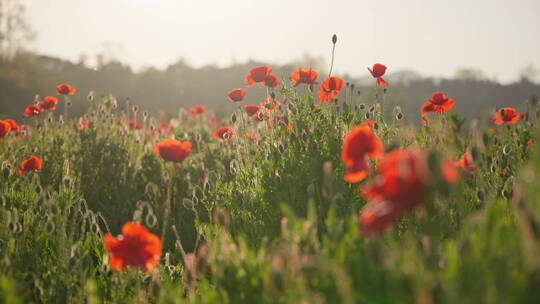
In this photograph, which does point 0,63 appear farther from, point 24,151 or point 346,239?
point 346,239

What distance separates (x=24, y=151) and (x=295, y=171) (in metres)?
3.25

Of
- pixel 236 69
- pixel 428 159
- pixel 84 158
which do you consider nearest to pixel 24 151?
pixel 84 158

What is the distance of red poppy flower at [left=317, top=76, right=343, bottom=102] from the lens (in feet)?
11.3

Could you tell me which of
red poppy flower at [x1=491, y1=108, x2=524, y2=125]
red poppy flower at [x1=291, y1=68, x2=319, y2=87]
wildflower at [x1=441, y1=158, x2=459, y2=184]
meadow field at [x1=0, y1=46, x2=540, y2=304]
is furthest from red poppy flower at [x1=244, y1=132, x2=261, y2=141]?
wildflower at [x1=441, y1=158, x2=459, y2=184]

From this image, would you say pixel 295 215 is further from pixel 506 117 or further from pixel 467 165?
pixel 506 117

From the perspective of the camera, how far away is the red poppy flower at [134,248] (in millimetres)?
1934

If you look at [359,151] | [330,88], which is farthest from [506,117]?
[359,151]

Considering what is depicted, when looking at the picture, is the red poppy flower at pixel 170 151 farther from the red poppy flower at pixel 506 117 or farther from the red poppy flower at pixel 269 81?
the red poppy flower at pixel 506 117

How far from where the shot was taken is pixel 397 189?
1.15 metres

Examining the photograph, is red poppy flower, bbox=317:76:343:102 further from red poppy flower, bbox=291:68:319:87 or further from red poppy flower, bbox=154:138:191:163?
red poppy flower, bbox=154:138:191:163

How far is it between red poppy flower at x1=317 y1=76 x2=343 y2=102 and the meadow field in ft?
0.05

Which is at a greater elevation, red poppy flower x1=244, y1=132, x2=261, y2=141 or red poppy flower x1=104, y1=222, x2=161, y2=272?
red poppy flower x1=244, y1=132, x2=261, y2=141

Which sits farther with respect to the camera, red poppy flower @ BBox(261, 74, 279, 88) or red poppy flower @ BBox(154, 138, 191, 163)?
red poppy flower @ BBox(261, 74, 279, 88)

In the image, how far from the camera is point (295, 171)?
2.92 metres
